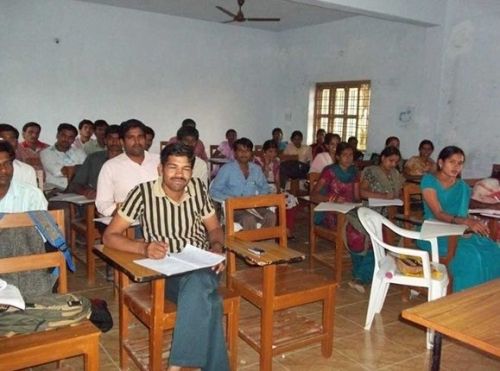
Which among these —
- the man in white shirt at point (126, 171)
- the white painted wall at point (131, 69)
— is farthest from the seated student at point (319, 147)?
the man in white shirt at point (126, 171)

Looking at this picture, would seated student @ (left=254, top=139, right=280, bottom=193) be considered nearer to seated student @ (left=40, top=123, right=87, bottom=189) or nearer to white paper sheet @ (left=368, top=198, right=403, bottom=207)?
white paper sheet @ (left=368, top=198, right=403, bottom=207)

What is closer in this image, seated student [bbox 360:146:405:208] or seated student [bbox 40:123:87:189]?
seated student [bbox 360:146:405:208]

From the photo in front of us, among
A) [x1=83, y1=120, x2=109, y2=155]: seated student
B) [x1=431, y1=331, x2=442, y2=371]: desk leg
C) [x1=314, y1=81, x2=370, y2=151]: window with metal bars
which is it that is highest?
[x1=314, y1=81, x2=370, y2=151]: window with metal bars

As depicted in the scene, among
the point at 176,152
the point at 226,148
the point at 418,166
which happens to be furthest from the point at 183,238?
the point at 226,148

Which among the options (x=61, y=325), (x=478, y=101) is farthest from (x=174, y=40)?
(x=61, y=325)

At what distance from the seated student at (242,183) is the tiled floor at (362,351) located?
966 mm

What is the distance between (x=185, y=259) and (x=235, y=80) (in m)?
7.85

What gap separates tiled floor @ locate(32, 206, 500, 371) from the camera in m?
2.48

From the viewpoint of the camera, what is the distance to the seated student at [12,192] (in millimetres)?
2203

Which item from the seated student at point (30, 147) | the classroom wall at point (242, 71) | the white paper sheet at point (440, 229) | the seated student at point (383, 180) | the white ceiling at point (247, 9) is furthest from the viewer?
the white ceiling at point (247, 9)

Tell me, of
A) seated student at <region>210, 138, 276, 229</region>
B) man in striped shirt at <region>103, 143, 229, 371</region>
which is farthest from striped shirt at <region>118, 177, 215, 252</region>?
seated student at <region>210, 138, 276, 229</region>

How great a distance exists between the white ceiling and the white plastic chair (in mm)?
5289

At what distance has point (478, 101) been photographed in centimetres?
643

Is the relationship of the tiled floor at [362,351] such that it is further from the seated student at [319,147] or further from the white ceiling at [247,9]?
the white ceiling at [247,9]
